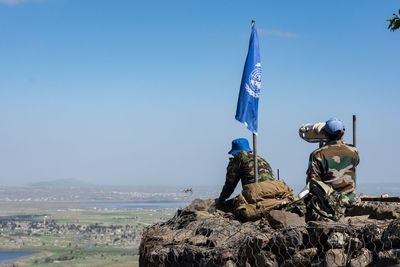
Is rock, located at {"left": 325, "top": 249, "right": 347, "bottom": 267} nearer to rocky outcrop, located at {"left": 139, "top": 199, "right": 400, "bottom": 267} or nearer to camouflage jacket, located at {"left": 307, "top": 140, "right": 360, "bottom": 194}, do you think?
rocky outcrop, located at {"left": 139, "top": 199, "right": 400, "bottom": 267}

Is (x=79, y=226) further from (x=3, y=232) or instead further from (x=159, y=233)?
(x=159, y=233)

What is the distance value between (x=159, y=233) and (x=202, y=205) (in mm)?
1413

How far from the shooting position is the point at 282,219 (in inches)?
392

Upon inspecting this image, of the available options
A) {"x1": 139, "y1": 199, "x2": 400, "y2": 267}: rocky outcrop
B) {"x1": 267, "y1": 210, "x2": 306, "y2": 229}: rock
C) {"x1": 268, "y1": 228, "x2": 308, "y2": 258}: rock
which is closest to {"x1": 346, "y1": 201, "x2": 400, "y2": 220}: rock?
{"x1": 139, "y1": 199, "x2": 400, "y2": 267}: rocky outcrop

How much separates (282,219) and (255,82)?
4384mm

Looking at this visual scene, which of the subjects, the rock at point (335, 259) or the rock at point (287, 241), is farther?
the rock at point (287, 241)

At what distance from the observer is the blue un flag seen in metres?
13.7

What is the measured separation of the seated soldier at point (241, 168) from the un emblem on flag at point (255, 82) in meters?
1.29

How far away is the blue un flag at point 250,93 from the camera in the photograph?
13656mm

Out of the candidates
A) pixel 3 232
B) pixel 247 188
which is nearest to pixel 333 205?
pixel 247 188

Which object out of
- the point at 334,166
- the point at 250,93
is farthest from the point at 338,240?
the point at 250,93

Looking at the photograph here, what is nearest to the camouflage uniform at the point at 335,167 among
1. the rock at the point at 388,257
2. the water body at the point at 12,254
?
the rock at the point at 388,257

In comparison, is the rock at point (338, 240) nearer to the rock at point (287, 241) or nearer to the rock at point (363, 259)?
the rock at point (363, 259)

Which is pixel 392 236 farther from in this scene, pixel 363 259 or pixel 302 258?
pixel 302 258
